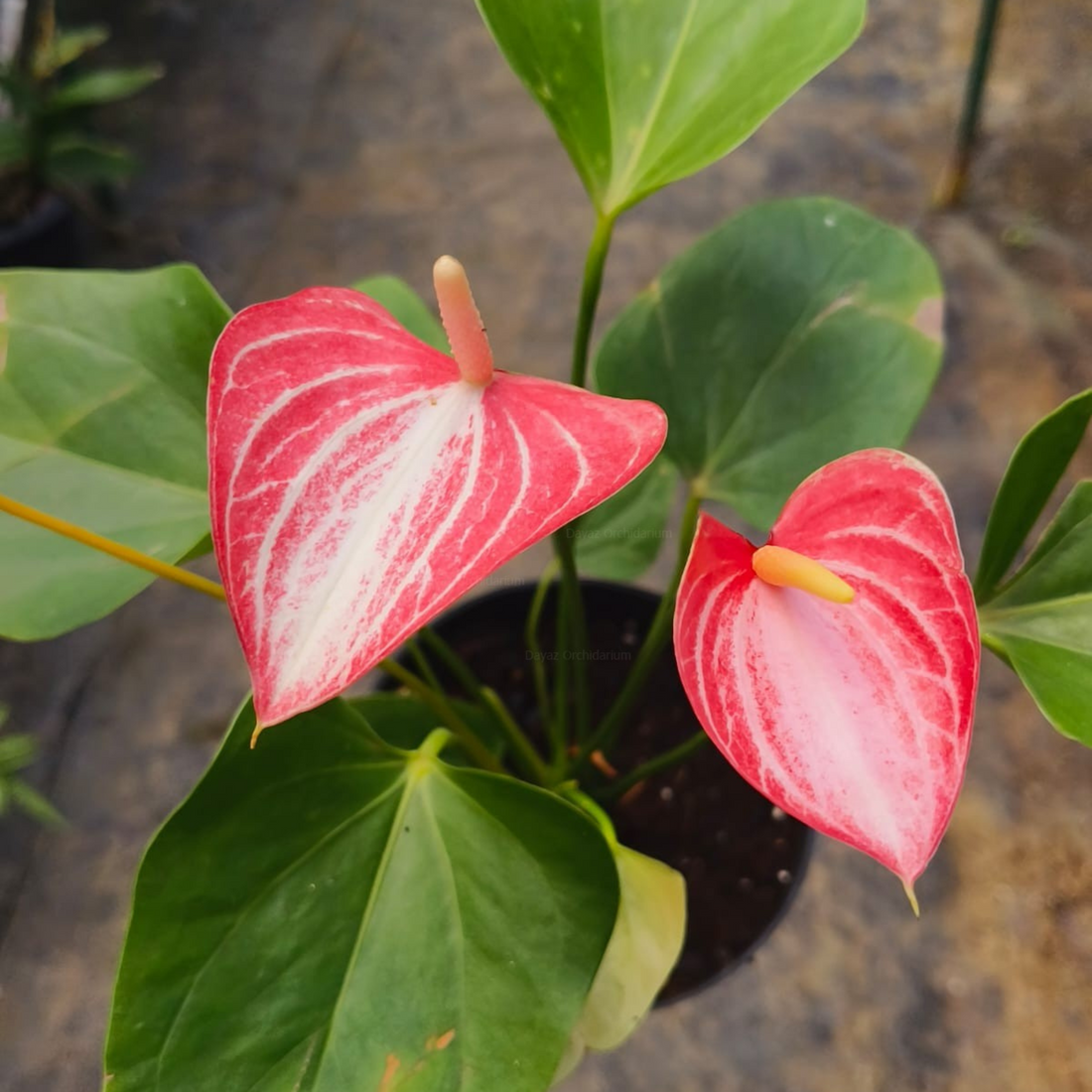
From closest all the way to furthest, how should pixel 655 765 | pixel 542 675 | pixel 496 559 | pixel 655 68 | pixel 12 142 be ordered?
1. pixel 496 559
2. pixel 655 68
3. pixel 655 765
4. pixel 542 675
5. pixel 12 142

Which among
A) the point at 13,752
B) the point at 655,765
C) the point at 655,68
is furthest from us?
the point at 13,752

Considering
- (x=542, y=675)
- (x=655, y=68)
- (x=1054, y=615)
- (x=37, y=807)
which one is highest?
(x=655, y=68)

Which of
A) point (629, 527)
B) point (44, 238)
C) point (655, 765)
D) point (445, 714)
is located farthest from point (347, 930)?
point (44, 238)

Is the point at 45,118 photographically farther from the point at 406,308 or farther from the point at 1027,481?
the point at 1027,481

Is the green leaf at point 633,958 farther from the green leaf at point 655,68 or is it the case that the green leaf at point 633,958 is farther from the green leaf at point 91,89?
the green leaf at point 91,89

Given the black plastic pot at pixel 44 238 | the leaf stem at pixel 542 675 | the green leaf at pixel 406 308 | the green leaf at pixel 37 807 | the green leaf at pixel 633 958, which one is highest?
the green leaf at pixel 406 308

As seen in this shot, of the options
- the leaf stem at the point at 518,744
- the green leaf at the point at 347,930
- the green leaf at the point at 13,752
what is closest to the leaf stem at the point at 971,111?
the leaf stem at the point at 518,744
